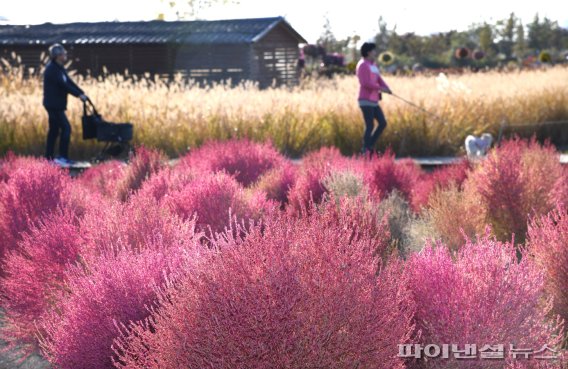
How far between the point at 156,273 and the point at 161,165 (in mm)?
4348

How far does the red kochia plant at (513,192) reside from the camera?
6.37m

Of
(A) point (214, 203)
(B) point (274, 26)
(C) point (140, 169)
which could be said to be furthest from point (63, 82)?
(B) point (274, 26)

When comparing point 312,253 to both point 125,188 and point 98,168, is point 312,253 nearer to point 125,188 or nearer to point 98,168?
point 125,188

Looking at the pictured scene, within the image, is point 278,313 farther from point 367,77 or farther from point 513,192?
point 367,77

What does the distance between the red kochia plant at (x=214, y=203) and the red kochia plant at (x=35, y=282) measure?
1.08 metres

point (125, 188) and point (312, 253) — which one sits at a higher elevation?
point (312, 253)

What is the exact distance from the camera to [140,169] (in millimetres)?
8055

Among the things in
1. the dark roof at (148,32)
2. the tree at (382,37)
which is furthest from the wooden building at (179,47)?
the tree at (382,37)

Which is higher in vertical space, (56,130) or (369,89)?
(369,89)

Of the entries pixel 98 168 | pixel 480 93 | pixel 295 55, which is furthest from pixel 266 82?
pixel 98 168

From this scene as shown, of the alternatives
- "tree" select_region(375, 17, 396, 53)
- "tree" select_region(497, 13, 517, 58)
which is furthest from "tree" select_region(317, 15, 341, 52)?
"tree" select_region(497, 13, 517, 58)

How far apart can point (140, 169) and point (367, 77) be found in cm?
484

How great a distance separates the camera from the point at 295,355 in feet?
9.59

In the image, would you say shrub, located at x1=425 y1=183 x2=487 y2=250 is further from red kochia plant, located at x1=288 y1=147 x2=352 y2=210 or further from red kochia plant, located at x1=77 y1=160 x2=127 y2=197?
red kochia plant, located at x1=77 y1=160 x2=127 y2=197
